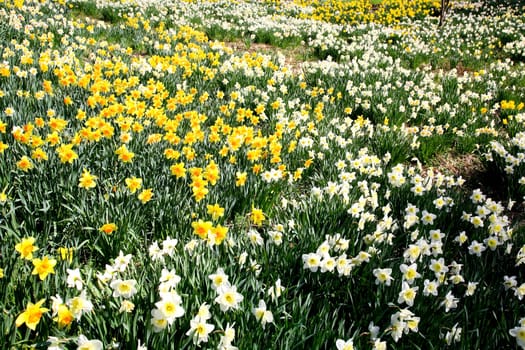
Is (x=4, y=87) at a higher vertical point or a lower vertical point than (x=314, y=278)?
higher

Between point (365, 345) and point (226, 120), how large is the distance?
3.34m

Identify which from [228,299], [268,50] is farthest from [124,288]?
[268,50]

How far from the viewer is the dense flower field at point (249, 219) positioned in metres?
1.83

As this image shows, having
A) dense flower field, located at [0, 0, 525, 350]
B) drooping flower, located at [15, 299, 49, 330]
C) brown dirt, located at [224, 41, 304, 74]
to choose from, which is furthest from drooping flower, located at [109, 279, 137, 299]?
brown dirt, located at [224, 41, 304, 74]

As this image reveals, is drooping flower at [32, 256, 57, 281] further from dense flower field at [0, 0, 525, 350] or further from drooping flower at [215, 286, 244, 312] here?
drooping flower at [215, 286, 244, 312]

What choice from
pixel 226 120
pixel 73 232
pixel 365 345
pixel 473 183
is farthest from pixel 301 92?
pixel 365 345

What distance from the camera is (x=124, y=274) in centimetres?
214

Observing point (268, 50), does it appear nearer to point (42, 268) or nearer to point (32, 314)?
point (42, 268)

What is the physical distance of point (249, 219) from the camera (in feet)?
10.9

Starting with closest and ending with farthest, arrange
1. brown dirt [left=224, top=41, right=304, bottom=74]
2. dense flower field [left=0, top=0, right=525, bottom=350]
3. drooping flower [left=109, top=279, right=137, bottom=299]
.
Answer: drooping flower [left=109, top=279, right=137, bottom=299] < dense flower field [left=0, top=0, right=525, bottom=350] < brown dirt [left=224, top=41, right=304, bottom=74]

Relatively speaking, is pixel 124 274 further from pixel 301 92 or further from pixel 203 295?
pixel 301 92

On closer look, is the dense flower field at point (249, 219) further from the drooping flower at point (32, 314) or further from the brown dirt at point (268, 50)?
the brown dirt at point (268, 50)

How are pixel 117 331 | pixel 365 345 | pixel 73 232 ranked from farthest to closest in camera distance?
pixel 73 232 → pixel 365 345 → pixel 117 331

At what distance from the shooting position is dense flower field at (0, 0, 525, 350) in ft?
6.00
